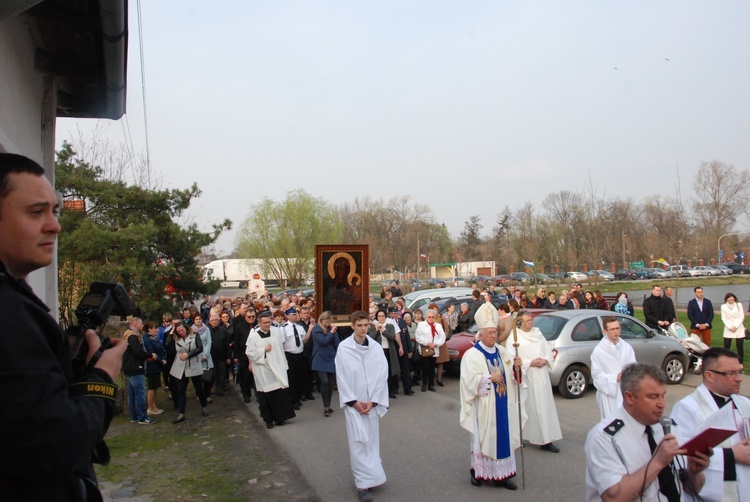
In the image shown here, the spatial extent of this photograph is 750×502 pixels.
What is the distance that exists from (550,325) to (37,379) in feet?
37.6

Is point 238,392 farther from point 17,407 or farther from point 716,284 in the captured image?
point 716,284

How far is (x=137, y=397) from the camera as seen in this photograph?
403 inches

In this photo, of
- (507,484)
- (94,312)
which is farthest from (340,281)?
(94,312)

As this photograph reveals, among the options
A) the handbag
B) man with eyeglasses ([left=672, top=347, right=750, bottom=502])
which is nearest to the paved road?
the handbag

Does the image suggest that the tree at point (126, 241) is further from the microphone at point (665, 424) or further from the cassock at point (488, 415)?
the microphone at point (665, 424)

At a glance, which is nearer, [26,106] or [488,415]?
[26,106]

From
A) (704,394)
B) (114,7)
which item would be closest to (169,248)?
(114,7)

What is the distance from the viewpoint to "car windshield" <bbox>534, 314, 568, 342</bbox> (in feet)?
38.1

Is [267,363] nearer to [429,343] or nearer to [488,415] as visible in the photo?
[429,343]

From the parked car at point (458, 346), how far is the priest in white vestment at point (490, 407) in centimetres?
692

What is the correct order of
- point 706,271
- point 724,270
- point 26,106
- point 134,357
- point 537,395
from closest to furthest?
point 26,106
point 537,395
point 134,357
point 724,270
point 706,271

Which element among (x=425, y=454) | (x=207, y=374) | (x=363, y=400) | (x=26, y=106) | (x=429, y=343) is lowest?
(x=425, y=454)

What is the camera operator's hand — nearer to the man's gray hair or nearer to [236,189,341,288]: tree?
the man's gray hair

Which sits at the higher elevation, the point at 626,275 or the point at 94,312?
the point at 94,312
